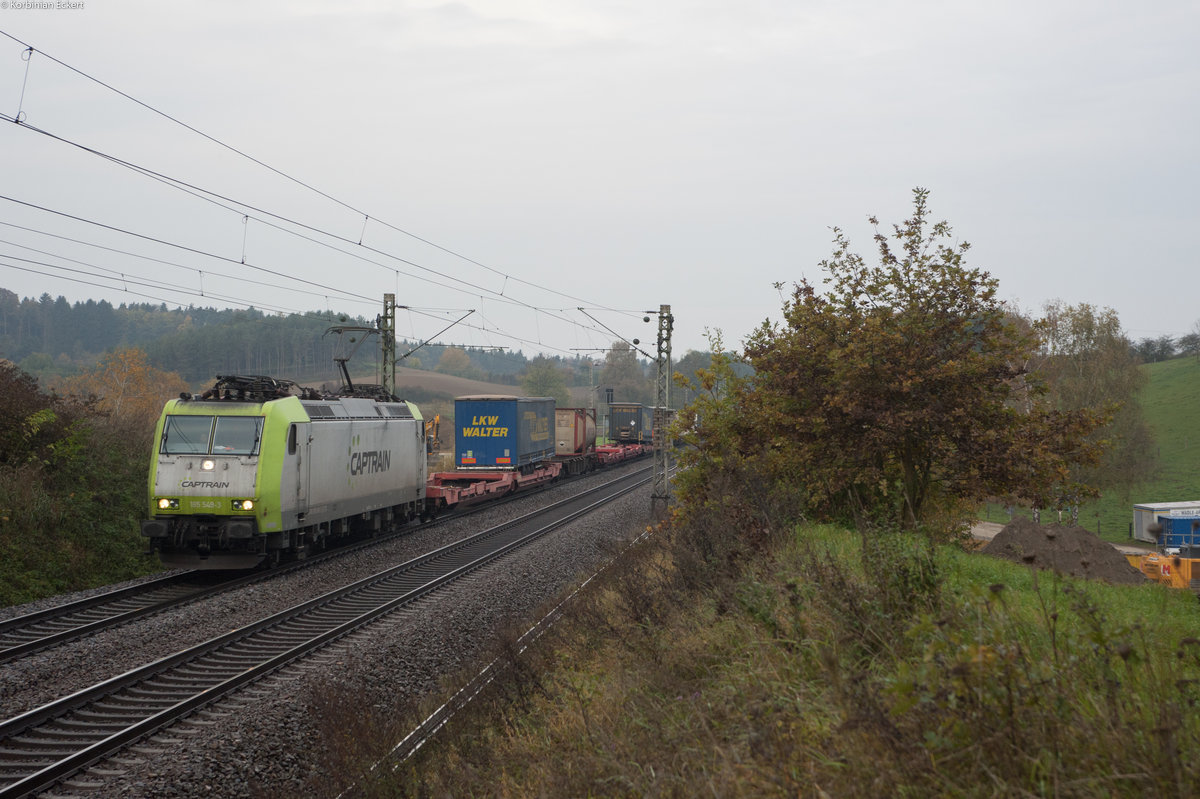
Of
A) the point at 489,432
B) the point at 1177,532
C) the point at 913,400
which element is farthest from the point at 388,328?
the point at 1177,532

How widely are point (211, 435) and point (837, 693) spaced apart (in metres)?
13.6

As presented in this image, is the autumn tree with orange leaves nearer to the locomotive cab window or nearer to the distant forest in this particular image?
the locomotive cab window

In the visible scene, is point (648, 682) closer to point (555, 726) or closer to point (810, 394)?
point (555, 726)

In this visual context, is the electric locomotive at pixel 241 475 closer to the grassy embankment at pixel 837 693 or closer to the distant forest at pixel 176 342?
the grassy embankment at pixel 837 693

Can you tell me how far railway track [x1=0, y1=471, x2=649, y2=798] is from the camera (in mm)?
Result: 7223

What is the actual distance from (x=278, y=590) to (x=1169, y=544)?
104 ft

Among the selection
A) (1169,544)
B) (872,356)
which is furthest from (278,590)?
(1169,544)

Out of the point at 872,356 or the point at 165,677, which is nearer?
the point at 165,677

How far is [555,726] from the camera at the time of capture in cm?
694

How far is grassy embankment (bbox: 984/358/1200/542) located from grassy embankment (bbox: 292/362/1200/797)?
36.7 metres

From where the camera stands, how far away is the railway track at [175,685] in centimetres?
722

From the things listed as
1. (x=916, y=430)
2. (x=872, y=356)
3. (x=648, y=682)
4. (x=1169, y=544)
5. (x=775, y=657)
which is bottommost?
(x=1169, y=544)

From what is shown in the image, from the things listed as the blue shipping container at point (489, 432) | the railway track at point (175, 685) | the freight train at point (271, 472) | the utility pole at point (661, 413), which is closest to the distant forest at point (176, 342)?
the blue shipping container at point (489, 432)

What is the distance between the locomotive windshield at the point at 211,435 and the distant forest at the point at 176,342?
59004mm
